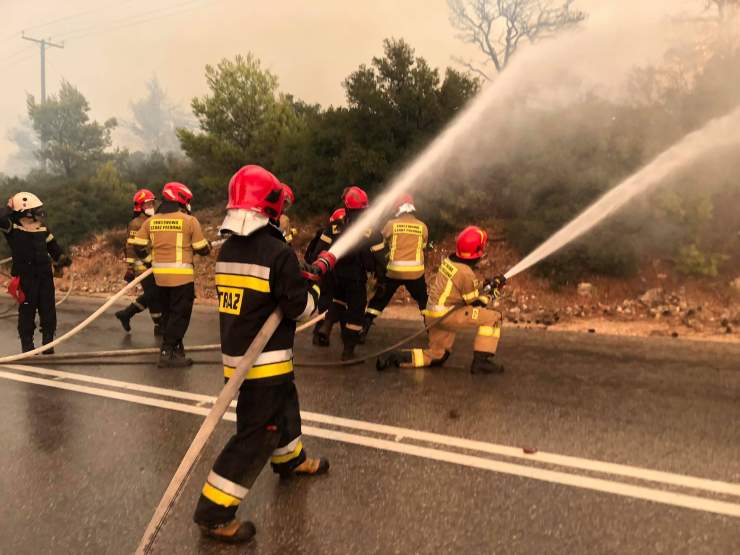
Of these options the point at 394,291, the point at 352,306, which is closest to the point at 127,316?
the point at 352,306

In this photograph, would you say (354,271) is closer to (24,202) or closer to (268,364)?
(268,364)

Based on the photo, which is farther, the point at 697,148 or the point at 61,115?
the point at 61,115

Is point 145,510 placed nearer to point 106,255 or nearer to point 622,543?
point 622,543

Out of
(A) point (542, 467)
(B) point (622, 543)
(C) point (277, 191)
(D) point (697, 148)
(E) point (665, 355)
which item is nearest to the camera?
(B) point (622, 543)

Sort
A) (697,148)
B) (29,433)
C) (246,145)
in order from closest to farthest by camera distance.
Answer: (29,433)
(697,148)
(246,145)

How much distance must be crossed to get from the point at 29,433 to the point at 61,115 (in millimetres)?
43400

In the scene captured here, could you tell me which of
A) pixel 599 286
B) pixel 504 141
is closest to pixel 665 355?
pixel 599 286

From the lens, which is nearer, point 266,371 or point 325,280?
point 266,371

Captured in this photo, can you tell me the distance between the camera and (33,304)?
6578 millimetres

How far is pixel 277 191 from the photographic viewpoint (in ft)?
9.90

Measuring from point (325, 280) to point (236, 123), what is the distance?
35.5ft

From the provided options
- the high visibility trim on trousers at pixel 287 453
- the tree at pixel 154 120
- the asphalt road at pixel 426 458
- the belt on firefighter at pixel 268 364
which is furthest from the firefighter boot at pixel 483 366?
the tree at pixel 154 120

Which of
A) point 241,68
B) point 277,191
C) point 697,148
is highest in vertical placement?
point 241,68

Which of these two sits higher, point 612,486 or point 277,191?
point 277,191
